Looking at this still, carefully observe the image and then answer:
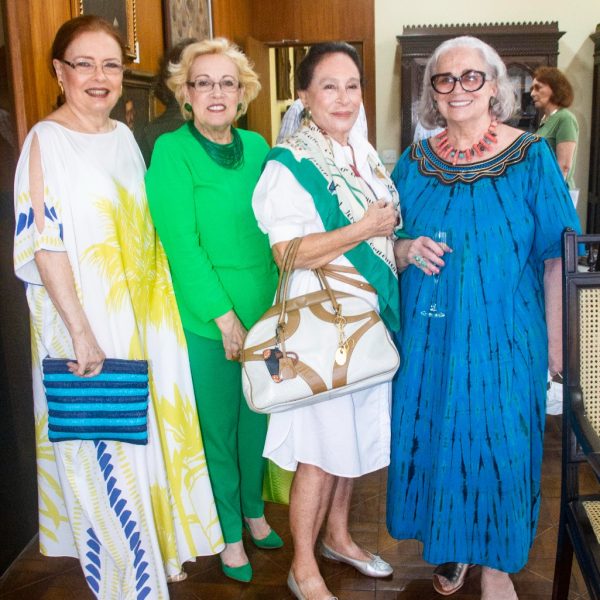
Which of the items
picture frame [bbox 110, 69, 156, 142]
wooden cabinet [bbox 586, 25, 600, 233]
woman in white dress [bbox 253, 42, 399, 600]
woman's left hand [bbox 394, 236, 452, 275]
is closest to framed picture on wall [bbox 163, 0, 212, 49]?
picture frame [bbox 110, 69, 156, 142]

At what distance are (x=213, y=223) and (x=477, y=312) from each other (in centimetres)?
75

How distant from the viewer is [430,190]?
187 cm

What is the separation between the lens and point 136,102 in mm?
3100

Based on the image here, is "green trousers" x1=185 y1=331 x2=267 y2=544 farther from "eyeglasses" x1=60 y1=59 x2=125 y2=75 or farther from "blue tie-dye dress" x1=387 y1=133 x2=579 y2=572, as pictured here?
"eyeglasses" x1=60 y1=59 x2=125 y2=75

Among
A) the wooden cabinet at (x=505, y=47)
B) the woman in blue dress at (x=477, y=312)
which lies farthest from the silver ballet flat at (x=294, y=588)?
the wooden cabinet at (x=505, y=47)

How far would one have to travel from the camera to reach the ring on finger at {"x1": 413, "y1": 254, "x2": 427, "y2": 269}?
1.83 m

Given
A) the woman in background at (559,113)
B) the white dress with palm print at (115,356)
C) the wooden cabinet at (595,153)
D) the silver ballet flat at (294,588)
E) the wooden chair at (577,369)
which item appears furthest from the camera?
the wooden cabinet at (595,153)

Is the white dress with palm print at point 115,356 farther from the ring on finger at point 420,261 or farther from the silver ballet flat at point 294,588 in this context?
the ring on finger at point 420,261

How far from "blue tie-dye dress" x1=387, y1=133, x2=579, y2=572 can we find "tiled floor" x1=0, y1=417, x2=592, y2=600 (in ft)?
0.92

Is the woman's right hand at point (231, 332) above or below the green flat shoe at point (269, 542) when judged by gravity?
above

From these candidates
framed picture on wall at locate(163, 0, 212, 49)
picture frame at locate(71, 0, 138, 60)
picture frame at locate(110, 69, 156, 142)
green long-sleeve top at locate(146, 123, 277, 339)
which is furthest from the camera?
framed picture on wall at locate(163, 0, 212, 49)

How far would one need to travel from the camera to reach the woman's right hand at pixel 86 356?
178cm

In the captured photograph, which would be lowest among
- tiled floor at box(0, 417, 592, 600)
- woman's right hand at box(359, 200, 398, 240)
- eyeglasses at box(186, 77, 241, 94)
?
tiled floor at box(0, 417, 592, 600)

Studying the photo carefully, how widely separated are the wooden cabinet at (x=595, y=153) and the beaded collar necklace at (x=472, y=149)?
4.73m
